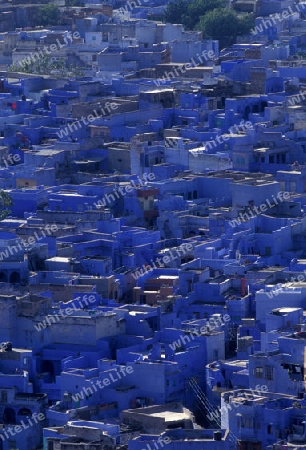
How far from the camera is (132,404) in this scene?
→ 45.5m

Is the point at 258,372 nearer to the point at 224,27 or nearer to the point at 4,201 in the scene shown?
the point at 4,201

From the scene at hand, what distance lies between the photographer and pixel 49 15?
90625 mm

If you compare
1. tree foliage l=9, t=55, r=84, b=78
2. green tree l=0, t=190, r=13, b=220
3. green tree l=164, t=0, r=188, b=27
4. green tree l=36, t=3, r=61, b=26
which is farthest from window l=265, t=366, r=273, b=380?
green tree l=36, t=3, r=61, b=26

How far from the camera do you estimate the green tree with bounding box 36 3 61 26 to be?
9006 centimetres

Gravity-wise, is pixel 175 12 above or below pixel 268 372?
above

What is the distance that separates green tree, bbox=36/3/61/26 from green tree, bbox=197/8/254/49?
21.7 ft

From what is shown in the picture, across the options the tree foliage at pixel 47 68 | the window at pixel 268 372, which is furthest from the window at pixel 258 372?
the tree foliage at pixel 47 68

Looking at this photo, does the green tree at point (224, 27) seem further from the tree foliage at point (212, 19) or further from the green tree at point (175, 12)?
the green tree at point (175, 12)

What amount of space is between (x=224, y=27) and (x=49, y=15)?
821 cm

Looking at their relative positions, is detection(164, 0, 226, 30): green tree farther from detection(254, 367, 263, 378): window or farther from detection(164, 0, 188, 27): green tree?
detection(254, 367, 263, 378): window

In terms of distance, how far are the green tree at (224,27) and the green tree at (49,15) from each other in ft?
21.7

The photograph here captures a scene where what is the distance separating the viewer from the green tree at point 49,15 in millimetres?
90062

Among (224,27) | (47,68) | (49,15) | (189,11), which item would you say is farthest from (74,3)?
(47,68)

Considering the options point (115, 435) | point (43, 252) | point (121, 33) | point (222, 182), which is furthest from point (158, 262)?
point (121, 33)
